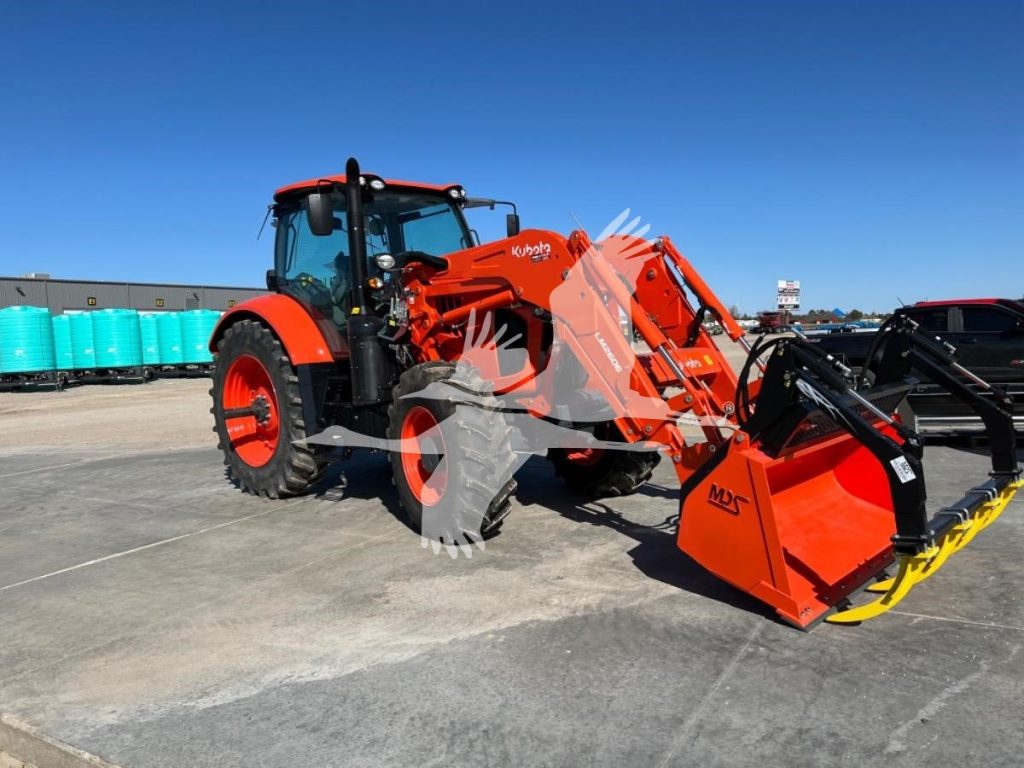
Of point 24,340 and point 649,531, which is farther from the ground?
point 24,340

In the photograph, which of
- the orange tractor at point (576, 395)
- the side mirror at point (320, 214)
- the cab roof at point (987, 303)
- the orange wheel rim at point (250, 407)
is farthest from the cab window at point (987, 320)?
the orange wheel rim at point (250, 407)

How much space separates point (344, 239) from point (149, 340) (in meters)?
22.4

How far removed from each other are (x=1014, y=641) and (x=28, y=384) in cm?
2651

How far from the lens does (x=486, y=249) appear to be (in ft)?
17.9

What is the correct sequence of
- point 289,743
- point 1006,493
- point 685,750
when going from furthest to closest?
1. point 1006,493
2. point 289,743
3. point 685,750

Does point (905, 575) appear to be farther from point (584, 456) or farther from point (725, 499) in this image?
point (584, 456)

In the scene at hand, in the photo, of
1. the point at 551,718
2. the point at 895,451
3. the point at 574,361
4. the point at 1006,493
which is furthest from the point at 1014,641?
the point at 574,361

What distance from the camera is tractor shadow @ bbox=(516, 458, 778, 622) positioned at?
4.16m

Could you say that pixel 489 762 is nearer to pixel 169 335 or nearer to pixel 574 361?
pixel 574 361

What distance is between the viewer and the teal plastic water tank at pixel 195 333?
27219 millimetres

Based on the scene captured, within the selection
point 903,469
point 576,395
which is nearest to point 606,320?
point 576,395

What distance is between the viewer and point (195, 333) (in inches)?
1085

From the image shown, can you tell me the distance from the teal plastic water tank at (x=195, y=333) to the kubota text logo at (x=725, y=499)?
26.3 meters

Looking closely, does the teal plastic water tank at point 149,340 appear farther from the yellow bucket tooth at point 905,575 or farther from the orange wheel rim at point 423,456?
the yellow bucket tooth at point 905,575
